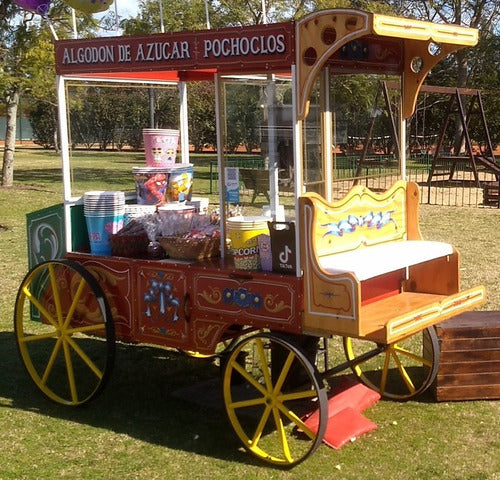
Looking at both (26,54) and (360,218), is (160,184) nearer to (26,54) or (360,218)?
(360,218)

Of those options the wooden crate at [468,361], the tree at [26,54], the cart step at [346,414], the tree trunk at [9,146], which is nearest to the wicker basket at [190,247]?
the cart step at [346,414]

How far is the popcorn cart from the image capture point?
4.46 metres

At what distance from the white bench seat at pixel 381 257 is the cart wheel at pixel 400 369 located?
63cm

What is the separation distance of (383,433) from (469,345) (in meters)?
0.95

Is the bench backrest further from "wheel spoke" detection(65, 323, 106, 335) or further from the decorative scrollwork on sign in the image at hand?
the decorative scrollwork on sign

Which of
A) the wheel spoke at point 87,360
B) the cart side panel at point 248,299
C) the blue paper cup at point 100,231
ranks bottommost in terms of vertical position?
the wheel spoke at point 87,360

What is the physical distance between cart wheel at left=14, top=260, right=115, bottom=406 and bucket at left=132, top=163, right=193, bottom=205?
91 centimetres

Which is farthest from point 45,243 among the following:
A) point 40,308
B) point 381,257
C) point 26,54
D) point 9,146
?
point 9,146

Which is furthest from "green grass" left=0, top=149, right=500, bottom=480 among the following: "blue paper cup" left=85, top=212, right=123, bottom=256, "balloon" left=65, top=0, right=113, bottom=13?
"balloon" left=65, top=0, right=113, bottom=13

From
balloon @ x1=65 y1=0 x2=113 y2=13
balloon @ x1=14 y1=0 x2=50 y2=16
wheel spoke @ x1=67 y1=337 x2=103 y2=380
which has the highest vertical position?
balloon @ x1=14 y1=0 x2=50 y2=16

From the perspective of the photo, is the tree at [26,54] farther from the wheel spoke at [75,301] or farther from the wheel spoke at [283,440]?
the wheel spoke at [283,440]

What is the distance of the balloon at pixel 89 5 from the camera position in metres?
5.77

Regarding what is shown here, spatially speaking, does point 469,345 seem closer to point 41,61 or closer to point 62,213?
point 62,213

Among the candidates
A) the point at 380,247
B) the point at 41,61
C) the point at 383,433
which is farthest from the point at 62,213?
the point at 41,61
